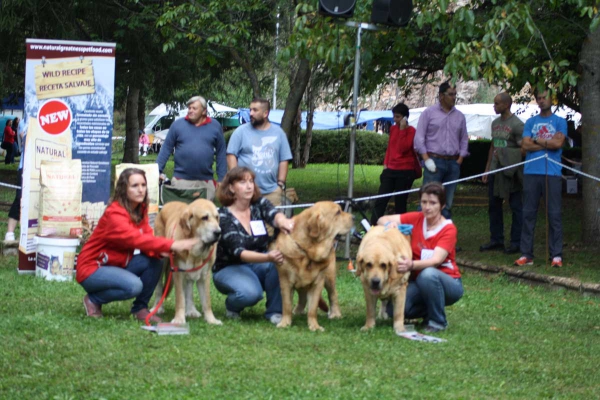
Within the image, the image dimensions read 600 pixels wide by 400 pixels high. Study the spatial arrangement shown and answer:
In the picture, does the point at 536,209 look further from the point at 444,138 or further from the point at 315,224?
the point at 315,224

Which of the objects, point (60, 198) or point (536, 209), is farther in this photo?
point (536, 209)

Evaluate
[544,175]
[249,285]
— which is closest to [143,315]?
[249,285]

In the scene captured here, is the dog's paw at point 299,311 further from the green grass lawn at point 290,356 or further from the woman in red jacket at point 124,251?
the woman in red jacket at point 124,251

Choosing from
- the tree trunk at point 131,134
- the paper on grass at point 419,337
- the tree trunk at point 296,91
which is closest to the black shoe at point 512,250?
the paper on grass at point 419,337

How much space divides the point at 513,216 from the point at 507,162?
0.81 m

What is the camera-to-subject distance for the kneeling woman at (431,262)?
260 inches

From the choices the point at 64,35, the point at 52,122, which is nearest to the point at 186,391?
the point at 52,122

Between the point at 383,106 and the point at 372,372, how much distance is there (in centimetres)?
6781

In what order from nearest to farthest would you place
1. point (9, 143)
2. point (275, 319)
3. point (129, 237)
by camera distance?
point (129, 237)
point (275, 319)
point (9, 143)

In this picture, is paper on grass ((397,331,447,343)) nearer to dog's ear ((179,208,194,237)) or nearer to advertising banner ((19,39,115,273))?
dog's ear ((179,208,194,237))

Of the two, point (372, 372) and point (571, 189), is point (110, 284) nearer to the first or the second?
point (372, 372)

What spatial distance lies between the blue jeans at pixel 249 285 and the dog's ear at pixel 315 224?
0.64 meters

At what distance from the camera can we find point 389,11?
31.5ft

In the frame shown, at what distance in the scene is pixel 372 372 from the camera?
5.28 metres
